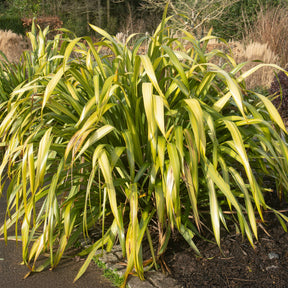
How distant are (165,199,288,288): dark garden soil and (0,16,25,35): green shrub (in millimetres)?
14439

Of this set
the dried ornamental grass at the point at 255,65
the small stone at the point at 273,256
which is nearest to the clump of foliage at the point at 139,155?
the small stone at the point at 273,256

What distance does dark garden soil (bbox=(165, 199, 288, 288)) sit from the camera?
83.6 inches

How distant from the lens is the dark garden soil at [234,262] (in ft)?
6.97

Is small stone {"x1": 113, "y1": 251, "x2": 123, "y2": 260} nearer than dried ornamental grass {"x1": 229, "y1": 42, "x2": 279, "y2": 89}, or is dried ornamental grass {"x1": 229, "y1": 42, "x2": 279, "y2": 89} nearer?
small stone {"x1": 113, "y1": 251, "x2": 123, "y2": 260}

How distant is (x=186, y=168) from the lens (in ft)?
6.88

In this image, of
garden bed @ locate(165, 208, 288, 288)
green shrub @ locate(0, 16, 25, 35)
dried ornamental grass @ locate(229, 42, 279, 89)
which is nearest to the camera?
garden bed @ locate(165, 208, 288, 288)

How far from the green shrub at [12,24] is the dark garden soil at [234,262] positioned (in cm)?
1444

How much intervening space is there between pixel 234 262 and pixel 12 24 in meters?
14.9

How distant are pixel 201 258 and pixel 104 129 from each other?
0.98 meters

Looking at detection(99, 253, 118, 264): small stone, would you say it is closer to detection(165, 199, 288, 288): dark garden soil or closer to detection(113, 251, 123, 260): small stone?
detection(113, 251, 123, 260): small stone

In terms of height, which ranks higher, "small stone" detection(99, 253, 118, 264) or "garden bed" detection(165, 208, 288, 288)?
"garden bed" detection(165, 208, 288, 288)

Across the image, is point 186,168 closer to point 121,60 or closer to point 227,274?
point 227,274

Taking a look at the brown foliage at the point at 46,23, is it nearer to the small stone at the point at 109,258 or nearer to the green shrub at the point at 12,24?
the green shrub at the point at 12,24

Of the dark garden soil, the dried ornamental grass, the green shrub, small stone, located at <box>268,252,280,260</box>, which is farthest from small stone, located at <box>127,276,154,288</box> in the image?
the green shrub
